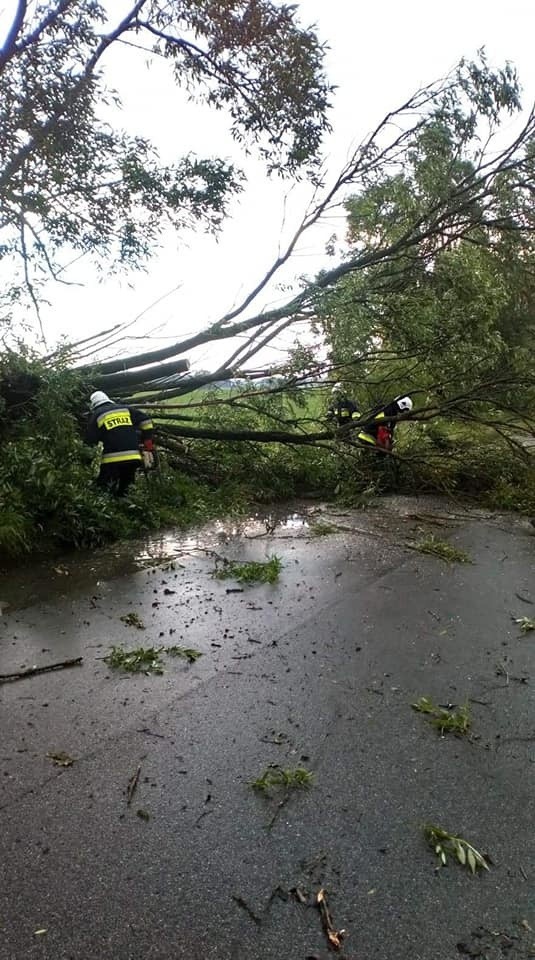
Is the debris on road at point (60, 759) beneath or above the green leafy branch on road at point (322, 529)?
above

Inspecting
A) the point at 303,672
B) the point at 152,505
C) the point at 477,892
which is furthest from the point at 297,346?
the point at 477,892

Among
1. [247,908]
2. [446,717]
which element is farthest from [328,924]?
[446,717]

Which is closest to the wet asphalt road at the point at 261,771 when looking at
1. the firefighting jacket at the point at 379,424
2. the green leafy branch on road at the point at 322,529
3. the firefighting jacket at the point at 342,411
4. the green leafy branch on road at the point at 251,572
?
the green leafy branch on road at the point at 251,572

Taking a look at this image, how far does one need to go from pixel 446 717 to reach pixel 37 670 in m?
2.12

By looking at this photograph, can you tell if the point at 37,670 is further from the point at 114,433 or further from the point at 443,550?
the point at 443,550

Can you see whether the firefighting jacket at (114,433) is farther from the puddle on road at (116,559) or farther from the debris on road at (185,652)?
the debris on road at (185,652)

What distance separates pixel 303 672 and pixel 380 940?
5.34ft

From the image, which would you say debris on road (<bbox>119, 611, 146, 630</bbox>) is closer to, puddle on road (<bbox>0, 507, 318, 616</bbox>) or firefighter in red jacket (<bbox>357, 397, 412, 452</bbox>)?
puddle on road (<bbox>0, 507, 318, 616</bbox>)

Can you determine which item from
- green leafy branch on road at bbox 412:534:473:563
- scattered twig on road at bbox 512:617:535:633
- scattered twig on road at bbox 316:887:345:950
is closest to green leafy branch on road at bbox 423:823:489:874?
scattered twig on road at bbox 316:887:345:950

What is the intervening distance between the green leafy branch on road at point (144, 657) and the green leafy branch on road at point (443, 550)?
9.07 ft

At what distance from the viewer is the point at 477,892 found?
6.08 feet

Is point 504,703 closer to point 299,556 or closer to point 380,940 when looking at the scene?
point 380,940

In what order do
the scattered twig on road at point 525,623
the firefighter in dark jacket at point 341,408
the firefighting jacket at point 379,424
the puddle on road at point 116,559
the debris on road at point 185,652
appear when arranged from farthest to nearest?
the firefighter in dark jacket at point 341,408, the firefighting jacket at point 379,424, the puddle on road at point 116,559, the scattered twig on road at point 525,623, the debris on road at point 185,652

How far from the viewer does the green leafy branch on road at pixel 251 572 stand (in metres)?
4.84
